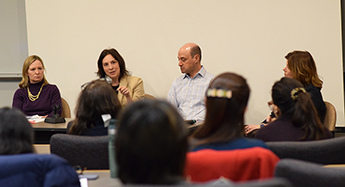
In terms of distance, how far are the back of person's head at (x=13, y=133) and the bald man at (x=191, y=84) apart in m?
2.86

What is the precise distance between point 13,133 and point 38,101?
301 centimetres

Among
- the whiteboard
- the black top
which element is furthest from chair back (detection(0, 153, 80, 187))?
the whiteboard

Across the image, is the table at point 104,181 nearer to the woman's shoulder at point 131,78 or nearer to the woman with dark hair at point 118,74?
the woman with dark hair at point 118,74

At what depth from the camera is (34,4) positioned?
4770 mm

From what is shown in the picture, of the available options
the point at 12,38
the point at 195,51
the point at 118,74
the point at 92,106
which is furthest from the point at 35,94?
the point at 92,106

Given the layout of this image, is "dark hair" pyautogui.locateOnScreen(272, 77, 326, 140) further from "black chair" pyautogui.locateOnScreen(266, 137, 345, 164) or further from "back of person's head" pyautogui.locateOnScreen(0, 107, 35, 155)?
"back of person's head" pyautogui.locateOnScreen(0, 107, 35, 155)

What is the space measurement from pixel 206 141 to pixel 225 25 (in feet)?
10.3

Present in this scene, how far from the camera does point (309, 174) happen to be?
4.03 feet

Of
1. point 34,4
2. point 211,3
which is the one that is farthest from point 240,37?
point 34,4

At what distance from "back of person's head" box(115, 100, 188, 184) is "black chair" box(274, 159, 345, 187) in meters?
0.47

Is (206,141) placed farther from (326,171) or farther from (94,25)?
(94,25)

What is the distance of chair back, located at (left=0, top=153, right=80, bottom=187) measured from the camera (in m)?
1.31

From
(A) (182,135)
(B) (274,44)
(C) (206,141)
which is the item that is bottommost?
(C) (206,141)

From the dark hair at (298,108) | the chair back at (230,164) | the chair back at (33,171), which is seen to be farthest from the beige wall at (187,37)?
the chair back at (33,171)
